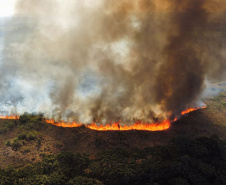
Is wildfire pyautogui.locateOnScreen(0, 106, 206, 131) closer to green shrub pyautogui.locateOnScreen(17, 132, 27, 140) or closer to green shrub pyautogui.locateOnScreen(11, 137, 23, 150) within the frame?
green shrub pyautogui.locateOnScreen(17, 132, 27, 140)

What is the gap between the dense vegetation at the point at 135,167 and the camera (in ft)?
71.3

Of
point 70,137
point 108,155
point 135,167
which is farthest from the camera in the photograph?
point 70,137

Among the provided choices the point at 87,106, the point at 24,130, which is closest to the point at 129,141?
the point at 87,106

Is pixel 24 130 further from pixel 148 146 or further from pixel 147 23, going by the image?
pixel 147 23

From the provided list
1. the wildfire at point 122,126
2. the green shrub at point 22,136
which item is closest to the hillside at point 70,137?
the green shrub at point 22,136

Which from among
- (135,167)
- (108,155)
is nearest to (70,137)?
(108,155)

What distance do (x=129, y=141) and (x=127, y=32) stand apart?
748 inches

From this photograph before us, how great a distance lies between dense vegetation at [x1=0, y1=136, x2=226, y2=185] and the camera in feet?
71.3

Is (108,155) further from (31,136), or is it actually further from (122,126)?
(31,136)

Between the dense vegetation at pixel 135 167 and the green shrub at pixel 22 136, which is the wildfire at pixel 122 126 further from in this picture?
the dense vegetation at pixel 135 167

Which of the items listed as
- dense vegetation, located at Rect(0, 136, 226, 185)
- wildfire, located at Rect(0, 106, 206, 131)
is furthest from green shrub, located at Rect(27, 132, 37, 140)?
dense vegetation, located at Rect(0, 136, 226, 185)

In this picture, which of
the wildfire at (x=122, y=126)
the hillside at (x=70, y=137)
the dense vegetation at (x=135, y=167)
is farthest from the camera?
the wildfire at (x=122, y=126)

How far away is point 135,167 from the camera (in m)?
23.3

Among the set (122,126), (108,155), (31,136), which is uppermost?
(122,126)
